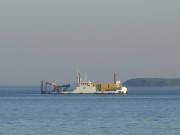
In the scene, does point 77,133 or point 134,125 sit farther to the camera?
point 134,125

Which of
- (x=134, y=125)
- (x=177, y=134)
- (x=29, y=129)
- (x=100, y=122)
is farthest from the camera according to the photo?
(x=100, y=122)

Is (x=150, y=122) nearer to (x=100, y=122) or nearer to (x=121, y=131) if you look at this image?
(x=100, y=122)

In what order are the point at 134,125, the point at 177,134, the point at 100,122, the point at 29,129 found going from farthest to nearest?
the point at 100,122 < the point at 134,125 < the point at 29,129 < the point at 177,134

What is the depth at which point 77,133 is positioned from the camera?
3012 inches

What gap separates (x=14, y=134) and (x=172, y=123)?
25.2 meters

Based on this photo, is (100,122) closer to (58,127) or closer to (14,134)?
(58,127)

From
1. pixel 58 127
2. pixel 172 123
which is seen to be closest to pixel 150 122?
pixel 172 123

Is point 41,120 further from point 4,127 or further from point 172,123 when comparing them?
point 172,123

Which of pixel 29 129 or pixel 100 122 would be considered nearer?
pixel 29 129

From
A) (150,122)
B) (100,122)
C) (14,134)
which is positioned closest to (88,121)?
(100,122)

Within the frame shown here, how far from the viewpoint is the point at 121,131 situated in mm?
78688

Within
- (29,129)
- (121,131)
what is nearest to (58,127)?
(29,129)

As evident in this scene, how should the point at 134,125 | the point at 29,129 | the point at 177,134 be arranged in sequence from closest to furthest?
1. the point at 177,134
2. the point at 29,129
3. the point at 134,125

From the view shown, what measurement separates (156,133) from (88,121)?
1972 cm
